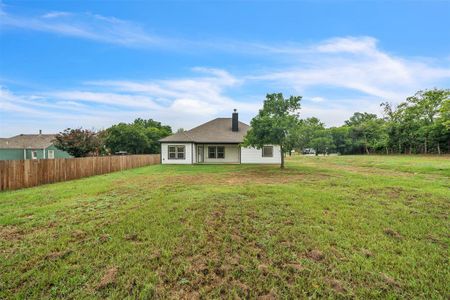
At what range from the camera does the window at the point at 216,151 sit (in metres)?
23.3

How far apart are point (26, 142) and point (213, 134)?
96.8ft

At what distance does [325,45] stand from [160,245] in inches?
528

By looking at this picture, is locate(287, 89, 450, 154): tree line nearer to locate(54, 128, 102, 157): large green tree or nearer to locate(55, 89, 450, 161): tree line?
locate(55, 89, 450, 161): tree line

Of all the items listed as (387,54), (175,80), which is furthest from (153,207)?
(387,54)

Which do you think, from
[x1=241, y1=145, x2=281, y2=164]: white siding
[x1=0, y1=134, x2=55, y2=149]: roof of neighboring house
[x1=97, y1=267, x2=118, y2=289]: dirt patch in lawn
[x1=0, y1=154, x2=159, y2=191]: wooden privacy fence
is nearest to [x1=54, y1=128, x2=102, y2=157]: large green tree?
[x1=0, y1=154, x2=159, y2=191]: wooden privacy fence

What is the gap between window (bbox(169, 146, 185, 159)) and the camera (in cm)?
2128

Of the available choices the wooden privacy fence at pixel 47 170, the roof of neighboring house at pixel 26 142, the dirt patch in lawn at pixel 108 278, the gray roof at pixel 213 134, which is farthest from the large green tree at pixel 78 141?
the dirt patch in lawn at pixel 108 278

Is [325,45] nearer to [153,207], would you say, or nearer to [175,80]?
[175,80]

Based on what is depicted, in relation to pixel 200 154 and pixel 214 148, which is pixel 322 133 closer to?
pixel 214 148

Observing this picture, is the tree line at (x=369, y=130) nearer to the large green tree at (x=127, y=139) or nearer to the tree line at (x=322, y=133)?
the tree line at (x=322, y=133)

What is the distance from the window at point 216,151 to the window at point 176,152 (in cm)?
352

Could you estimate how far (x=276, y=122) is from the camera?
12188 millimetres

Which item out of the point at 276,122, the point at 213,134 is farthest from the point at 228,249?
the point at 213,134

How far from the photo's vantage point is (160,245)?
3381 mm
